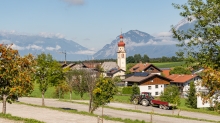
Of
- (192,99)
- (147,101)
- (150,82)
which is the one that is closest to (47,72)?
(147,101)

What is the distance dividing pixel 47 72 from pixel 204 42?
24.9m

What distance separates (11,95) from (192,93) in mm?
32559

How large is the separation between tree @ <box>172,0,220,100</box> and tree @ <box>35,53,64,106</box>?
901 inches

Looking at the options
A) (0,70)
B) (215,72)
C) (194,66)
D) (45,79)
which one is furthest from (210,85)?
(45,79)

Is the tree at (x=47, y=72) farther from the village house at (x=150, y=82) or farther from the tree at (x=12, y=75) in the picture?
the village house at (x=150, y=82)

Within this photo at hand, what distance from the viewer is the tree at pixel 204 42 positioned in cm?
1090

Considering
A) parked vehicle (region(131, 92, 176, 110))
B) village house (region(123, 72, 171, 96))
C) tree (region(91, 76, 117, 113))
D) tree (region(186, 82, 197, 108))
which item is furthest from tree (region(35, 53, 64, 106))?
village house (region(123, 72, 171, 96))

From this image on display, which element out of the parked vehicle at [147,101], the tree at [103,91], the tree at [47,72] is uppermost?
the tree at [47,72]

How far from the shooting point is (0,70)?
22.2 meters

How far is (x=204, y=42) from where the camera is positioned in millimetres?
13070

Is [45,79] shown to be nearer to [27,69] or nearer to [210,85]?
[27,69]

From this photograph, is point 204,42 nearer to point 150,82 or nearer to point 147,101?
point 147,101

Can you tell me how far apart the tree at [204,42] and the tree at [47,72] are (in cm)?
2289

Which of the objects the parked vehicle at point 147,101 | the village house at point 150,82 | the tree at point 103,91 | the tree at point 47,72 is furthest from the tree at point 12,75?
the village house at point 150,82
